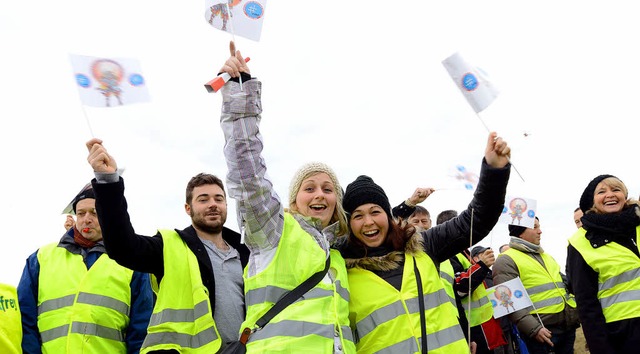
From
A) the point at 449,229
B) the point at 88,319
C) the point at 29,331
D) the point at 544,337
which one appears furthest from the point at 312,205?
the point at 544,337

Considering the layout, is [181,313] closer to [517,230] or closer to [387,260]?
[387,260]

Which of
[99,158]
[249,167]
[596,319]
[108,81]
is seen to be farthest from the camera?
[596,319]

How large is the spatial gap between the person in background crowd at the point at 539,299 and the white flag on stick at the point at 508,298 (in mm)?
691

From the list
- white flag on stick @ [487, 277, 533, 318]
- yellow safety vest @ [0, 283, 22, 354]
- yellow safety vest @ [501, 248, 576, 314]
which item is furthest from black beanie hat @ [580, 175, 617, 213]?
yellow safety vest @ [0, 283, 22, 354]

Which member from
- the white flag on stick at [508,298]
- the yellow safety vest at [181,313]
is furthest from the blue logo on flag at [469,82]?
the white flag on stick at [508,298]

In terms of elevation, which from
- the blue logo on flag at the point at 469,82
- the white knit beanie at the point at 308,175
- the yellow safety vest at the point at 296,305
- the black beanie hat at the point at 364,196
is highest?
the blue logo on flag at the point at 469,82

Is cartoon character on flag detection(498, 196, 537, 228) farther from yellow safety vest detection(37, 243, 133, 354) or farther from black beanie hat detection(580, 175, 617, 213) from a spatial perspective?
→ yellow safety vest detection(37, 243, 133, 354)

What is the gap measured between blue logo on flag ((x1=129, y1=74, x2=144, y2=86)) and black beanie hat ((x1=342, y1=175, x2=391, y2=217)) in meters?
1.42

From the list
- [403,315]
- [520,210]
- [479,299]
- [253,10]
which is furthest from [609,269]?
[253,10]

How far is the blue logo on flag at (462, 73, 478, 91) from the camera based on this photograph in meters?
3.33

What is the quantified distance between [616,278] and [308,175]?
117 inches

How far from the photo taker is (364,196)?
328 cm

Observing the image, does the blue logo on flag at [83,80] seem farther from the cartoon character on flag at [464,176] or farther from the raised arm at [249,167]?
the cartoon character on flag at [464,176]

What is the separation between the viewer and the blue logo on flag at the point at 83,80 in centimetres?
293
